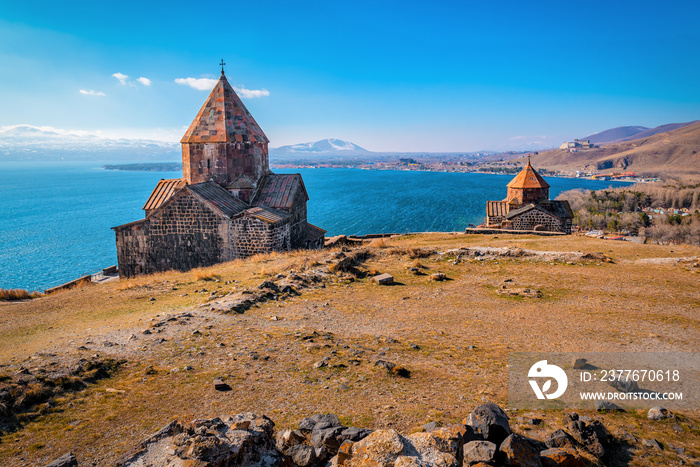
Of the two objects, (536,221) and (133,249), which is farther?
(536,221)

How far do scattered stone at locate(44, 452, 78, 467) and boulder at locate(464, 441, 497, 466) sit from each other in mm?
3592

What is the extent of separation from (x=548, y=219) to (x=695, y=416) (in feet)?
69.7

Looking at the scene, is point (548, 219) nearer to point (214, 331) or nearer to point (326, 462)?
point (214, 331)

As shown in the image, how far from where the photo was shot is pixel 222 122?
18422 millimetres

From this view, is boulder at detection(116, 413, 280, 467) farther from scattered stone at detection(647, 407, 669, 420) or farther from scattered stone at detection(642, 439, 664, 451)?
scattered stone at detection(647, 407, 669, 420)

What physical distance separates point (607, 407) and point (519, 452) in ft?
7.22

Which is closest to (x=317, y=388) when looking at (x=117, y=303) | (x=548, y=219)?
(x=117, y=303)

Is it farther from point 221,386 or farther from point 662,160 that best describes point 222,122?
point 662,160

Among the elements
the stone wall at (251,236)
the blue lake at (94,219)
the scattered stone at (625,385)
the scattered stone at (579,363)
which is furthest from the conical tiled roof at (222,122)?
the blue lake at (94,219)

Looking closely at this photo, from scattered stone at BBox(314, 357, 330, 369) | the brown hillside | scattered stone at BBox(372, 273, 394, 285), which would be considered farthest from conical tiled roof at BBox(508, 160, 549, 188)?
the brown hillside

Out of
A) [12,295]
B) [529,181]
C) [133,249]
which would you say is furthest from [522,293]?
[529,181]

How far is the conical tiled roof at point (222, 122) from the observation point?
18.3 meters

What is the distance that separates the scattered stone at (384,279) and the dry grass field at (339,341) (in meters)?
0.37

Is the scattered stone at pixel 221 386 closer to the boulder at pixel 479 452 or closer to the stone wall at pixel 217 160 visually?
the boulder at pixel 479 452
